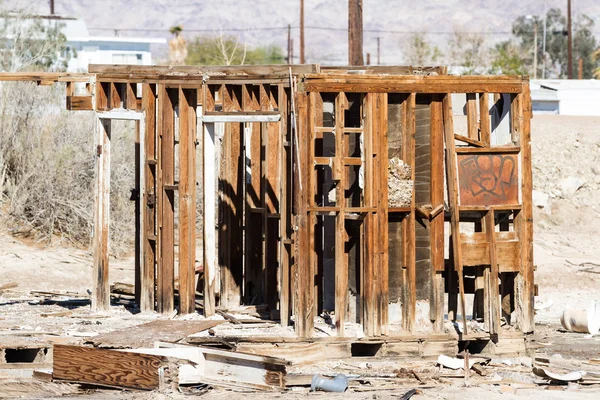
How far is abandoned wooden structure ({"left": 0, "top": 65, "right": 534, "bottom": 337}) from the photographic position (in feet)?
42.9

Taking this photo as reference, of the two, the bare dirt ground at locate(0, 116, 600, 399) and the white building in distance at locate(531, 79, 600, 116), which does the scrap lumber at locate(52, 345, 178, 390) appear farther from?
the white building in distance at locate(531, 79, 600, 116)

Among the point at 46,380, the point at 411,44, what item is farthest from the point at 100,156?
the point at 411,44

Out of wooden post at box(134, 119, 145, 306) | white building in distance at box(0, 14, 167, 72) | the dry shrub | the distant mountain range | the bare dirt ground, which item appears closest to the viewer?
the bare dirt ground

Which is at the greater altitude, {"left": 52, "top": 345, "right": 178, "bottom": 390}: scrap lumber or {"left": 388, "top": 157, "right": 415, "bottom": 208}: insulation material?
{"left": 388, "top": 157, "right": 415, "bottom": 208}: insulation material

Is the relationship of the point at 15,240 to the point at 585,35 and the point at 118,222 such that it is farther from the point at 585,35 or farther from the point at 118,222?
the point at 585,35

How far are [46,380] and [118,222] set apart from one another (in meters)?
11.2

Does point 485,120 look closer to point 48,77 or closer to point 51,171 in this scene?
point 48,77

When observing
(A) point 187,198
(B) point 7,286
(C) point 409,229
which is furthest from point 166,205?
(B) point 7,286

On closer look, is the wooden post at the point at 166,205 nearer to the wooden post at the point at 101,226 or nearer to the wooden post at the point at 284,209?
the wooden post at the point at 101,226

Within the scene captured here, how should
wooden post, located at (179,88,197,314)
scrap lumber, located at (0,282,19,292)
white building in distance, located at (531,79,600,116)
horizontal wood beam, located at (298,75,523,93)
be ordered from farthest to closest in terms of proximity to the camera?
white building in distance, located at (531,79,600,116)
scrap lumber, located at (0,282,19,292)
wooden post, located at (179,88,197,314)
horizontal wood beam, located at (298,75,523,93)

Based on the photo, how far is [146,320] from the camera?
14.8m

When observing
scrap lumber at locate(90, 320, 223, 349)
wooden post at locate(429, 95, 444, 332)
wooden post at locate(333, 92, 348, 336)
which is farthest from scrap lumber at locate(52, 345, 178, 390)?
wooden post at locate(429, 95, 444, 332)

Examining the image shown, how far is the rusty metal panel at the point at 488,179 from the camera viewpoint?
1324 centimetres

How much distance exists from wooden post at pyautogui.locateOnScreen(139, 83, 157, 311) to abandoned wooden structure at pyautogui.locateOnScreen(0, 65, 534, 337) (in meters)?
0.02
